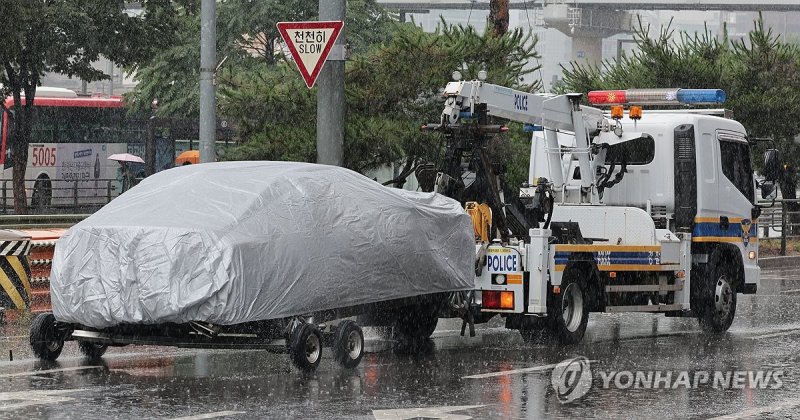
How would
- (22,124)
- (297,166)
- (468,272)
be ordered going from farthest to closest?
(22,124), (468,272), (297,166)

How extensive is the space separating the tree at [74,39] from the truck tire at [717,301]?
1967 centimetres

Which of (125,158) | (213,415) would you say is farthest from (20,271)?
(125,158)

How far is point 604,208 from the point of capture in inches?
608

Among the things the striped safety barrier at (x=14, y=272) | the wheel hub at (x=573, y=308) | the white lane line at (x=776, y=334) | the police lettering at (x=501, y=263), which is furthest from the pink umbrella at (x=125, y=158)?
the police lettering at (x=501, y=263)

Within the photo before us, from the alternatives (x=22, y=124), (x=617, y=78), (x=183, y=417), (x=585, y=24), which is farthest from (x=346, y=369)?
(x=585, y=24)

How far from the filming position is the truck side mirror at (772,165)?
1642 cm

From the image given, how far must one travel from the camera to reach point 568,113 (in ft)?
51.9

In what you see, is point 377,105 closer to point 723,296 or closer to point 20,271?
point 20,271

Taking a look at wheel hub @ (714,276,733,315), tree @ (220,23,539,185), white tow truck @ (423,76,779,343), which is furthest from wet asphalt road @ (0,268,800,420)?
tree @ (220,23,539,185)

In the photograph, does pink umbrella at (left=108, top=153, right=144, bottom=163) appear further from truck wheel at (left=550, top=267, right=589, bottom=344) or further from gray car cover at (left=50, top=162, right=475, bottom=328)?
gray car cover at (left=50, top=162, right=475, bottom=328)

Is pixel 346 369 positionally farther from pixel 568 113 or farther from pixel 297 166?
pixel 568 113

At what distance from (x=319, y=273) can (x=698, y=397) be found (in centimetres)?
313

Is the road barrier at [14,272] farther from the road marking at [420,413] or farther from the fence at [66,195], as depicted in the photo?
the fence at [66,195]

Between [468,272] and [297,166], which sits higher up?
[297,166]
